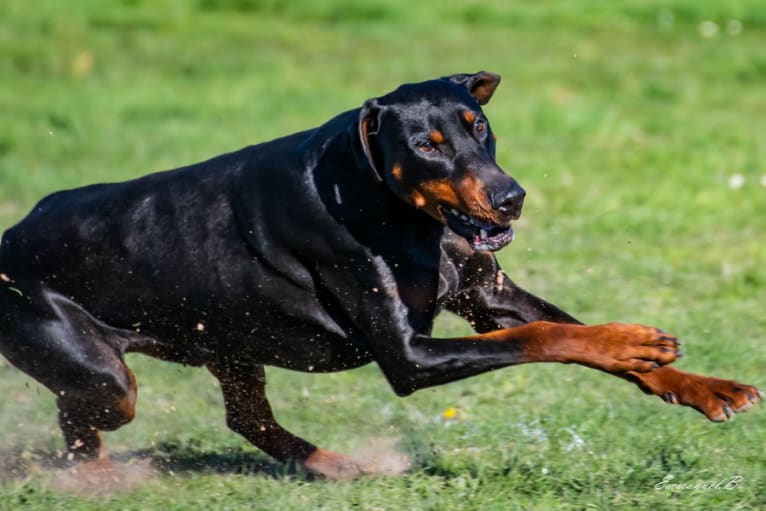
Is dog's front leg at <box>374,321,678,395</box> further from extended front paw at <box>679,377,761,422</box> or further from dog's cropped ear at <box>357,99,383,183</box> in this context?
dog's cropped ear at <box>357,99,383,183</box>

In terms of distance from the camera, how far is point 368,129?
15.8 ft

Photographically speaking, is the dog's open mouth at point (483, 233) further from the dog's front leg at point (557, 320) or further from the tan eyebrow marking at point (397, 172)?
the dog's front leg at point (557, 320)

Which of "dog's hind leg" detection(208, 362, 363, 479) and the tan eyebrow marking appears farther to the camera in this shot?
"dog's hind leg" detection(208, 362, 363, 479)

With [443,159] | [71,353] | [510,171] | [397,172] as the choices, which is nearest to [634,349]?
[443,159]

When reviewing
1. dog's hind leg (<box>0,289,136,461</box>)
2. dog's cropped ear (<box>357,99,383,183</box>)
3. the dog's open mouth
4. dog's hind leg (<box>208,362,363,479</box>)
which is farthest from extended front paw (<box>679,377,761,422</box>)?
dog's hind leg (<box>0,289,136,461</box>)

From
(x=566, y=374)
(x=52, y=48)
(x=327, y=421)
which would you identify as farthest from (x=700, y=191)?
(x=52, y=48)

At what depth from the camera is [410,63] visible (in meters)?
15.1

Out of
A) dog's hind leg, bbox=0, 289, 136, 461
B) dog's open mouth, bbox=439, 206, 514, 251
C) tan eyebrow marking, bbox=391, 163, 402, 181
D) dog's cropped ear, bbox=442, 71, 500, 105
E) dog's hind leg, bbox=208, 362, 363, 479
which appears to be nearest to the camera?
A: dog's open mouth, bbox=439, 206, 514, 251

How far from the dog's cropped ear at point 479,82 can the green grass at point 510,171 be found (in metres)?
1.41

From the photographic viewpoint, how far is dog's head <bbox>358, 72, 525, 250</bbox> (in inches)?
178

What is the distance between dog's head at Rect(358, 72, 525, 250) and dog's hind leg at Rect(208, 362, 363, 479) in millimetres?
1341

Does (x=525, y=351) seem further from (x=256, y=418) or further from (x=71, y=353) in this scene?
(x=71, y=353)

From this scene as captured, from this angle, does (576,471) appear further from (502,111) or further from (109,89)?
(109,89)

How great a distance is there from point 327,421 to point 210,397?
717 millimetres
